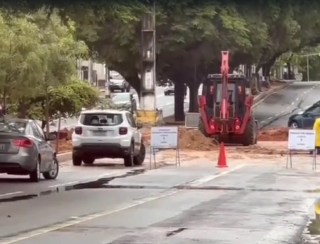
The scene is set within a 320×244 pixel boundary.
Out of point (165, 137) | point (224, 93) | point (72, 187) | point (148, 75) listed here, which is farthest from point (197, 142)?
point (72, 187)

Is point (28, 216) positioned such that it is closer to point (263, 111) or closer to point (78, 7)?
point (78, 7)

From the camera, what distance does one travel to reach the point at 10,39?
1082 inches

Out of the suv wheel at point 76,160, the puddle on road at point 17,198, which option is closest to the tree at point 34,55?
the suv wheel at point 76,160

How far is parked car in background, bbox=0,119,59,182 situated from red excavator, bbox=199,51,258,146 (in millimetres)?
14477

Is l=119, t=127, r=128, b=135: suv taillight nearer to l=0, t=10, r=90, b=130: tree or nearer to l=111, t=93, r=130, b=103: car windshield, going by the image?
l=0, t=10, r=90, b=130: tree

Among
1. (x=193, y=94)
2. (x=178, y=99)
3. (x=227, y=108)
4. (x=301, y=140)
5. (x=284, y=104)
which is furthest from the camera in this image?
(x=284, y=104)

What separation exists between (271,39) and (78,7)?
110 ft

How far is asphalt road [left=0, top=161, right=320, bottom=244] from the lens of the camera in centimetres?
1227

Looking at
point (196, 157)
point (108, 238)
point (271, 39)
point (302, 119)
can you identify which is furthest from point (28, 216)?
point (271, 39)

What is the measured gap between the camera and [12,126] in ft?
71.3

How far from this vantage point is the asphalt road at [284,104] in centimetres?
5659

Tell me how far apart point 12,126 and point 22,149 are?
3.08ft

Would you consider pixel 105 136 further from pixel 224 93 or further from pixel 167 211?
pixel 167 211

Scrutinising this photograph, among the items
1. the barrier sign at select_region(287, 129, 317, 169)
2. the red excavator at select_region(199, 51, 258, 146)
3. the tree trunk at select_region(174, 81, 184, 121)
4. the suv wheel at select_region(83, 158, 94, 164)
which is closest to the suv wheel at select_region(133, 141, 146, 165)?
the suv wheel at select_region(83, 158, 94, 164)
